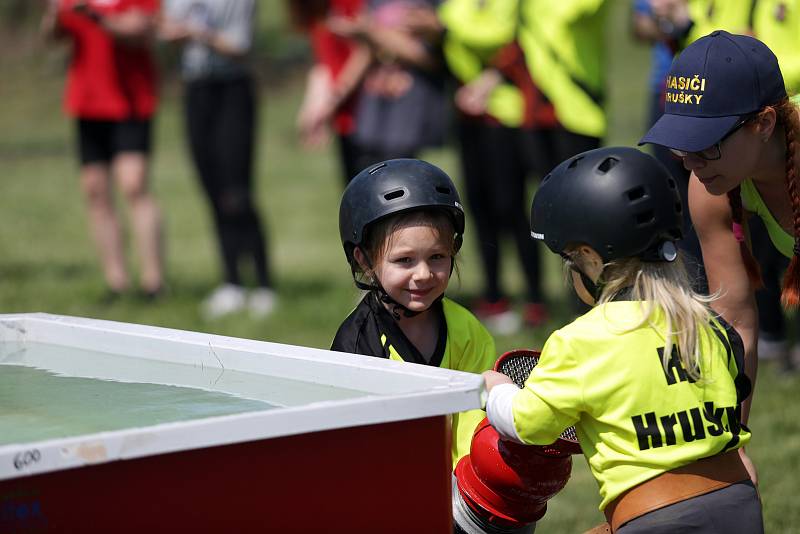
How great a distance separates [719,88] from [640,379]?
3.21 feet

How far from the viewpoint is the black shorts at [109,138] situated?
921 cm

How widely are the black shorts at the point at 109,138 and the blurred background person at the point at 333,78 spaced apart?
121 cm

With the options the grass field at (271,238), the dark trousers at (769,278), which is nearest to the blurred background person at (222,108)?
the grass field at (271,238)

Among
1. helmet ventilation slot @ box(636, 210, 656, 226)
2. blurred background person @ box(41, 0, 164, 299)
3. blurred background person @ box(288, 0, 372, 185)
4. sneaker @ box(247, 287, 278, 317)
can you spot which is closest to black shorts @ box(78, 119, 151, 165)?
blurred background person @ box(41, 0, 164, 299)

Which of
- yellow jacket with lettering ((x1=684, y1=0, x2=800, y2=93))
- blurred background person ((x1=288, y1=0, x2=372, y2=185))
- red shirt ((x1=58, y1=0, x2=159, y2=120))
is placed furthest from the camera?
red shirt ((x1=58, y1=0, x2=159, y2=120))

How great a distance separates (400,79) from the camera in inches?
336

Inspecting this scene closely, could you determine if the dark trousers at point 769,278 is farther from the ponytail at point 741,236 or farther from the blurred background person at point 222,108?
the blurred background person at point 222,108

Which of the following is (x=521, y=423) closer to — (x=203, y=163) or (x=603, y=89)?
(x=603, y=89)

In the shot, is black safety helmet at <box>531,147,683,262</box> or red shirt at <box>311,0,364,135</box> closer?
black safety helmet at <box>531,147,683,262</box>

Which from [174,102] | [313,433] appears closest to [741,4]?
[313,433]

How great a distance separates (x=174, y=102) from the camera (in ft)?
73.8

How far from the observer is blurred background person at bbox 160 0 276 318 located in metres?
8.98

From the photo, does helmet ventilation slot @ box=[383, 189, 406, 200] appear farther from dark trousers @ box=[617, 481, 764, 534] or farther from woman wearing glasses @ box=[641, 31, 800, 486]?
dark trousers @ box=[617, 481, 764, 534]

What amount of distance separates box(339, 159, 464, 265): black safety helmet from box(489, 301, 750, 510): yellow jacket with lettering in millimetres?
781
